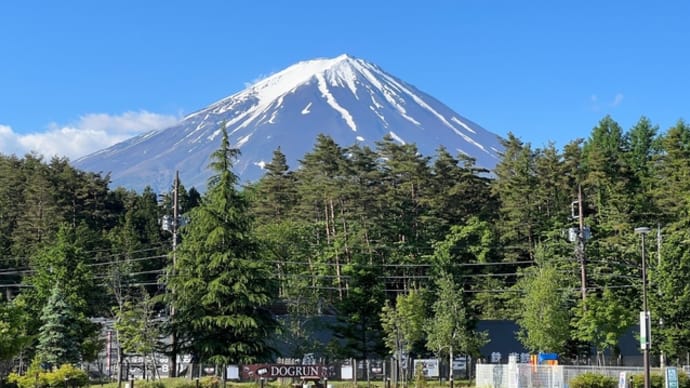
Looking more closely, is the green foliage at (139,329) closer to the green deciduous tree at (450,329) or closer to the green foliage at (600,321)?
the green deciduous tree at (450,329)

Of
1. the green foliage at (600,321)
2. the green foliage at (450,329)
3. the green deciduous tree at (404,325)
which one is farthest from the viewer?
the green deciduous tree at (404,325)

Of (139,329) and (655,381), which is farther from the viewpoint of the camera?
(139,329)

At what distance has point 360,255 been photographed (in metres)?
59.6

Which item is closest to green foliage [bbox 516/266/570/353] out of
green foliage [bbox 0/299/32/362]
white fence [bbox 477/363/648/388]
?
white fence [bbox 477/363/648/388]

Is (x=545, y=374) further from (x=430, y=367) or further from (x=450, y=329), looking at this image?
(x=430, y=367)

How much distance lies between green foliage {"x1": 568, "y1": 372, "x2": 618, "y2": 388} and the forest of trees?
1218cm

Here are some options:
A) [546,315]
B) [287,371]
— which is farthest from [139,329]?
[546,315]

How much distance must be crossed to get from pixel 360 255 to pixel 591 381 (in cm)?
2683

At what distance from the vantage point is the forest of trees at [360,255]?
145 feet

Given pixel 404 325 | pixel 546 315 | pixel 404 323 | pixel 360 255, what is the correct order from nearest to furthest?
pixel 546 315 < pixel 404 325 < pixel 404 323 < pixel 360 255

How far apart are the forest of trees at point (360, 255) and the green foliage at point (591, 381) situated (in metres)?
12.2

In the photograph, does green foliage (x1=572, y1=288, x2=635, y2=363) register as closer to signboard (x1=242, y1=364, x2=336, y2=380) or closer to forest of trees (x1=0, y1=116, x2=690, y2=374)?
forest of trees (x1=0, y1=116, x2=690, y2=374)

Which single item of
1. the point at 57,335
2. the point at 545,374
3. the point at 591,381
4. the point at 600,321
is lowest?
the point at 591,381

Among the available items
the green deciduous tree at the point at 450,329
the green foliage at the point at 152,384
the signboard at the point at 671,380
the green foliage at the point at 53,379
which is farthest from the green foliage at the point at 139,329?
the signboard at the point at 671,380
